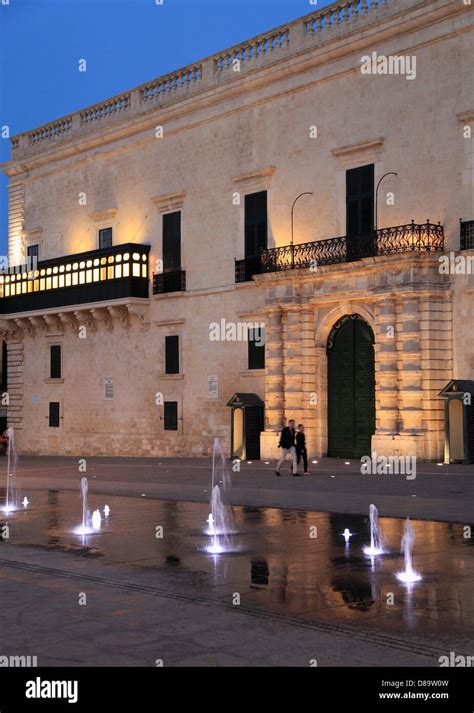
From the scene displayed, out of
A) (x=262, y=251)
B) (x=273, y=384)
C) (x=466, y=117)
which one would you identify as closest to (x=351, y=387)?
(x=273, y=384)

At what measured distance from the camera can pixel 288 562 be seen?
10.4 metres

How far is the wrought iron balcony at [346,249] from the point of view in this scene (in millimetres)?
24859

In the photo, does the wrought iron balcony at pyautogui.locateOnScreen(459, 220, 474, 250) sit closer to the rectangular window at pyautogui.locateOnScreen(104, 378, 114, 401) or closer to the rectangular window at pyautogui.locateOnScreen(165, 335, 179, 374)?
the rectangular window at pyautogui.locateOnScreen(165, 335, 179, 374)

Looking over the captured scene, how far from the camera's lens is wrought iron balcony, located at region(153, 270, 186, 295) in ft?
111

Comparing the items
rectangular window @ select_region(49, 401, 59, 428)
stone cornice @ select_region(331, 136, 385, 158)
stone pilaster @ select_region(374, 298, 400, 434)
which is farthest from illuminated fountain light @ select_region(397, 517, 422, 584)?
rectangular window @ select_region(49, 401, 59, 428)

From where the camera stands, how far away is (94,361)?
123ft

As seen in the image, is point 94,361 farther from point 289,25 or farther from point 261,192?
point 289,25

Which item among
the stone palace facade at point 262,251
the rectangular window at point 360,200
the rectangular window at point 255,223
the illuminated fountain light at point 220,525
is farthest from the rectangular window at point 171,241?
the illuminated fountain light at point 220,525

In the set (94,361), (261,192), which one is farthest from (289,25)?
(94,361)

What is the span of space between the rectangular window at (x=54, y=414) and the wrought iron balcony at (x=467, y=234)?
2097 cm

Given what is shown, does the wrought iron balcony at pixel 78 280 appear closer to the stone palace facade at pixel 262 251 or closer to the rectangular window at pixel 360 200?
the stone palace facade at pixel 262 251

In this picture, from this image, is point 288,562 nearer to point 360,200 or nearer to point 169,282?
point 360,200
